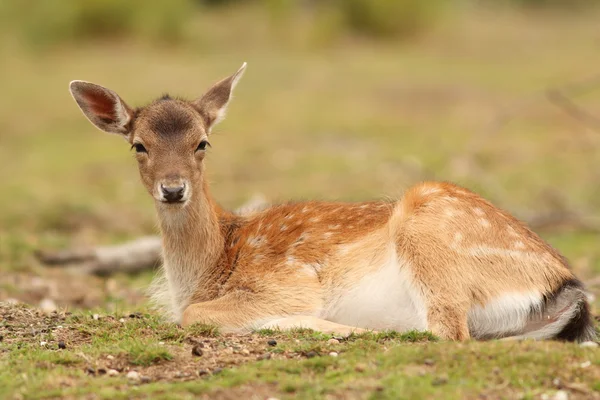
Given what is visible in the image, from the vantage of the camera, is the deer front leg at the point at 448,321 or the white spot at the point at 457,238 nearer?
the deer front leg at the point at 448,321

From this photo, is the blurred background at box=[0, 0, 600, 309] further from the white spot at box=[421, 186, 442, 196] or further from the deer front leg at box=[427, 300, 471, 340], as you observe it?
the deer front leg at box=[427, 300, 471, 340]

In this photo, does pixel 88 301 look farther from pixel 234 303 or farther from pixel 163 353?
pixel 163 353

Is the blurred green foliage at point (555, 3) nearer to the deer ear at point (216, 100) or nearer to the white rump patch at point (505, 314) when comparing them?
the deer ear at point (216, 100)

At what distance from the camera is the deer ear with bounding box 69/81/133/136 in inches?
300

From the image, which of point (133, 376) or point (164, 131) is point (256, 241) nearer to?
point (164, 131)

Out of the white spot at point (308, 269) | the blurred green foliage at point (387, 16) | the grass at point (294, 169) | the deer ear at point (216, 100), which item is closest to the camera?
the grass at point (294, 169)

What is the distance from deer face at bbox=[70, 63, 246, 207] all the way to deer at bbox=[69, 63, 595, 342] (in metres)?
0.01

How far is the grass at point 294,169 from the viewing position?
5.45 meters

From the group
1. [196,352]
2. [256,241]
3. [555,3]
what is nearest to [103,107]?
[256,241]

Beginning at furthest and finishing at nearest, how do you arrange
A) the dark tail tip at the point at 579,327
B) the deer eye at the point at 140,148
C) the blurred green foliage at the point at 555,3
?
the blurred green foliage at the point at 555,3
the deer eye at the point at 140,148
the dark tail tip at the point at 579,327

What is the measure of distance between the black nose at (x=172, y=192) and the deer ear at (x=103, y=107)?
3.53 ft

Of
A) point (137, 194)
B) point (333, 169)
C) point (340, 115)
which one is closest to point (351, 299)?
point (137, 194)

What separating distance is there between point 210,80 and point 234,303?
65.6ft

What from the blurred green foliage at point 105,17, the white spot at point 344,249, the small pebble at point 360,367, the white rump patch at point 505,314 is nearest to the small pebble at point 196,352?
the small pebble at point 360,367
